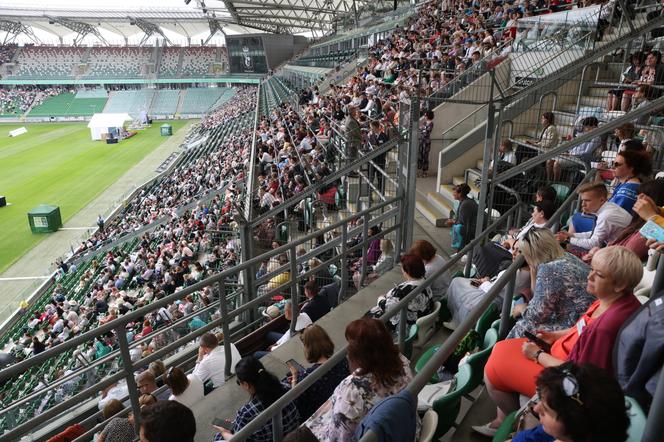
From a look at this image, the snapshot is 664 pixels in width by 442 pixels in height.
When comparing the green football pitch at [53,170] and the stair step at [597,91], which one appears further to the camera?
the green football pitch at [53,170]

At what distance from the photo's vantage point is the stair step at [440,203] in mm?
7304

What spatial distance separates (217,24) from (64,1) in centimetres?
1806

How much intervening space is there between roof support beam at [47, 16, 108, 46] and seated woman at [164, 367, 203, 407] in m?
65.9

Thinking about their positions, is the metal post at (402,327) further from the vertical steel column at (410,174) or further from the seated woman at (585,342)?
the vertical steel column at (410,174)

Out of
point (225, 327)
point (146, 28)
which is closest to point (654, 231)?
point (225, 327)

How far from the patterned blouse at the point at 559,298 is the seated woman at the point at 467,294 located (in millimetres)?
731

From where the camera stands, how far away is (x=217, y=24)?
61812mm

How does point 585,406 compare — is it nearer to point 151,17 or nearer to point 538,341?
point 538,341

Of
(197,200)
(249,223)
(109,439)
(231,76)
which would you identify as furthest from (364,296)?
(231,76)

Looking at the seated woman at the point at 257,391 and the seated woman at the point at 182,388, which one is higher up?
the seated woman at the point at 257,391

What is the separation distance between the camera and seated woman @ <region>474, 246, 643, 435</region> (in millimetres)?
2033

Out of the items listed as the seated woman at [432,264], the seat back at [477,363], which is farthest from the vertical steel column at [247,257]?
the seat back at [477,363]

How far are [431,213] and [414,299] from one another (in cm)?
400

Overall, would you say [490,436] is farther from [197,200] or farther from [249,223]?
[197,200]
